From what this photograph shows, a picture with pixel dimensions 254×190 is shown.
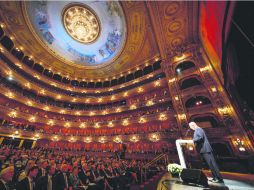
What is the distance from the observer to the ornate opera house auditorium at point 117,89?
9.80m

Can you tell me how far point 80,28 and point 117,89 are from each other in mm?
12586

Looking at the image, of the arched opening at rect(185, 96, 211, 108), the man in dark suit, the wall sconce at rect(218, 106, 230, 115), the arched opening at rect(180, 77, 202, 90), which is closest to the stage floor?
the man in dark suit

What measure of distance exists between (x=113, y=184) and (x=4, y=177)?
394 centimetres

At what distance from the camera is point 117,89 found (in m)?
23.8

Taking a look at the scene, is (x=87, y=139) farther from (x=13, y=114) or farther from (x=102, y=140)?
(x=13, y=114)

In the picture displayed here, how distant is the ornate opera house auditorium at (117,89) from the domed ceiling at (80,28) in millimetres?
151

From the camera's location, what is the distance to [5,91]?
1579 cm

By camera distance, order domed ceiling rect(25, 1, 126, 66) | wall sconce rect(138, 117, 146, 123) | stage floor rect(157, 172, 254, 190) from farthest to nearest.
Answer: wall sconce rect(138, 117, 146, 123) < domed ceiling rect(25, 1, 126, 66) < stage floor rect(157, 172, 254, 190)

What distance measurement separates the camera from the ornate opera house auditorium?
9805 mm

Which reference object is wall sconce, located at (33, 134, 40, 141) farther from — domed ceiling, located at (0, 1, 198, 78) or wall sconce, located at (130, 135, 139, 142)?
wall sconce, located at (130, 135, 139, 142)

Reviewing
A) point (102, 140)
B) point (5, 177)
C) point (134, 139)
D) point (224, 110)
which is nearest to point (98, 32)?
point (102, 140)

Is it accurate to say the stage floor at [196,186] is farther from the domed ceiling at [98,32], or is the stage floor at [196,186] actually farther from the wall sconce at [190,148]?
the domed ceiling at [98,32]

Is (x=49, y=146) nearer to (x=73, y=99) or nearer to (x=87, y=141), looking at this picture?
(x=87, y=141)

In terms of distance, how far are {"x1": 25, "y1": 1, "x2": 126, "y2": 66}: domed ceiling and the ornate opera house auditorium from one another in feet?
0.50
